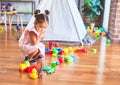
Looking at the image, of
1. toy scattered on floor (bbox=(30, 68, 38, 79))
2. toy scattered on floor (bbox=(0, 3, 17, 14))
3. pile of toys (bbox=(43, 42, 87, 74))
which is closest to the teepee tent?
pile of toys (bbox=(43, 42, 87, 74))

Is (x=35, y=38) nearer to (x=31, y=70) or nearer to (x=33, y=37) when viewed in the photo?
(x=33, y=37)

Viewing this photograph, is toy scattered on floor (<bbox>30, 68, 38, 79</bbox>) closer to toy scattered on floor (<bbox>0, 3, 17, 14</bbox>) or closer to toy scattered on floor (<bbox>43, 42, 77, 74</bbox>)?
toy scattered on floor (<bbox>43, 42, 77, 74</bbox>)

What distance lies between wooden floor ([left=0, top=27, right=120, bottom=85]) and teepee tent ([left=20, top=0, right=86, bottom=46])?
0.45 meters

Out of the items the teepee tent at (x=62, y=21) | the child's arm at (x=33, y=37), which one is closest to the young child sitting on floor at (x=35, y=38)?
the child's arm at (x=33, y=37)

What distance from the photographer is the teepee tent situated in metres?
2.87

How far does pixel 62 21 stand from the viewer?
2918 millimetres

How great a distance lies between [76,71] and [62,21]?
47.8 inches

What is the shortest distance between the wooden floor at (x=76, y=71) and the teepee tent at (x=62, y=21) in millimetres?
452

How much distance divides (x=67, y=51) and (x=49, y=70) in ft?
2.47

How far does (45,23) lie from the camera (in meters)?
1.79

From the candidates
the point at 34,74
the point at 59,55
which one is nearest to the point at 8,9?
the point at 59,55

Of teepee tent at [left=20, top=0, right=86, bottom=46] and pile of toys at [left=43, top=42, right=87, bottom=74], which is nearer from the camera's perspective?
pile of toys at [left=43, top=42, right=87, bottom=74]

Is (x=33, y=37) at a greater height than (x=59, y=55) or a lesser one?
greater

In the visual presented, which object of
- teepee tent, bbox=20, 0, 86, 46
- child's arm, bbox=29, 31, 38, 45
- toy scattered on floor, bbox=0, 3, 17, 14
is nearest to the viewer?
child's arm, bbox=29, 31, 38, 45
